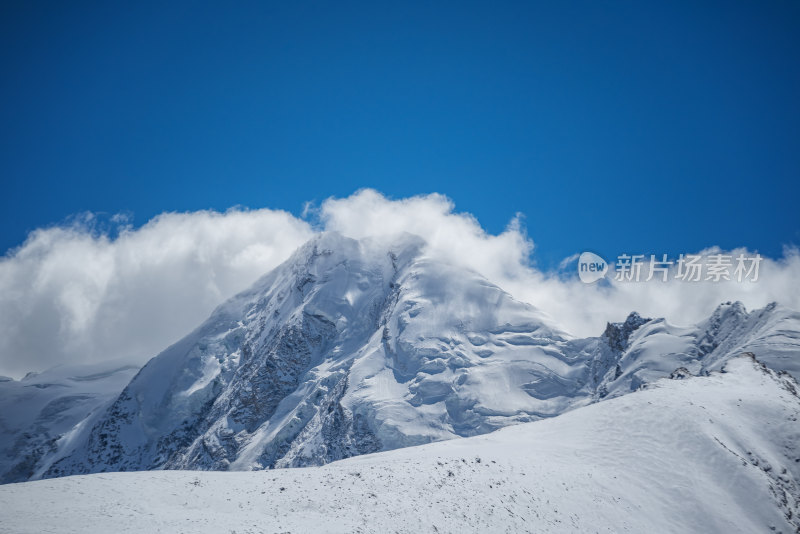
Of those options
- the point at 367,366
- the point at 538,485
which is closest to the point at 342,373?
the point at 367,366

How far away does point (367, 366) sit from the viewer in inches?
5241

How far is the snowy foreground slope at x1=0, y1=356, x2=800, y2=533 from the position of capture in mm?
29828

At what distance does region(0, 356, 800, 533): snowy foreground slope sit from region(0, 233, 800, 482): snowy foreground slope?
35.4m

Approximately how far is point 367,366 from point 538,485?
95.6 meters

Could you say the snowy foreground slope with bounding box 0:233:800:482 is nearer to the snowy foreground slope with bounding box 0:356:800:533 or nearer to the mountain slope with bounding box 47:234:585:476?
the mountain slope with bounding box 47:234:585:476

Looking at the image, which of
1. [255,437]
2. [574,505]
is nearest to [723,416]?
[574,505]

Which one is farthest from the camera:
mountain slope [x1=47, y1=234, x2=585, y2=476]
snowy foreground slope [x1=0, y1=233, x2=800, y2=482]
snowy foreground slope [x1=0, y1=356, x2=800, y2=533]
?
mountain slope [x1=47, y1=234, x2=585, y2=476]

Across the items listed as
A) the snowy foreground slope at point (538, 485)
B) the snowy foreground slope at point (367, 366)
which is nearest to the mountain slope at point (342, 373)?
the snowy foreground slope at point (367, 366)

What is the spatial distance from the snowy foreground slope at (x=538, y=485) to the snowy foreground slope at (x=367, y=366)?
35408 millimetres

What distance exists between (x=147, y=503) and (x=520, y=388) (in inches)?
4067

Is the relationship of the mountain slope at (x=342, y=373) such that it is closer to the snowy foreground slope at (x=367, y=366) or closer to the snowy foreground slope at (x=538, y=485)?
the snowy foreground slope at (x=367, y=366)

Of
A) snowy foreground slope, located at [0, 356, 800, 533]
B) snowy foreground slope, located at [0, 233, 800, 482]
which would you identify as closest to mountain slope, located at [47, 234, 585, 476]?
snowy foreground slope, located at [0, 233, 800, 482]

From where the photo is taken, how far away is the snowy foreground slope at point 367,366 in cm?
10962

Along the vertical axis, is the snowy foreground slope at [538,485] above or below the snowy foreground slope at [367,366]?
below
